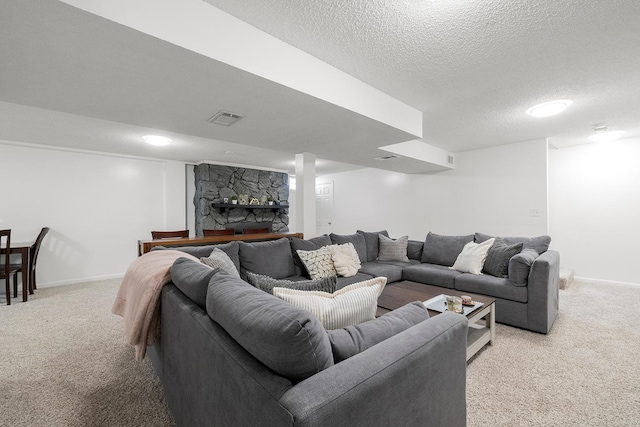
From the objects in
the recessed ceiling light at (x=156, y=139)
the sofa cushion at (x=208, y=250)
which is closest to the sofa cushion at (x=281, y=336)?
the sofa cushion at (x=208, y=250)

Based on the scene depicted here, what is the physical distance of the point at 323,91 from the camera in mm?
2139

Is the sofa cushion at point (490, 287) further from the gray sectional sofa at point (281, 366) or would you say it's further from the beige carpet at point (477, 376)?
the gray sectional sofa at point (281, 366)

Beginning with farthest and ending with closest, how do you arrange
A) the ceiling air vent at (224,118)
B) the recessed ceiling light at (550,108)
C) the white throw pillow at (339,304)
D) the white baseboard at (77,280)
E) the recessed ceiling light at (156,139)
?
the white baseboard at (77,280), the recessed ceiling light at (156,139), the recessed ceiling light at (550,108), the ceiling air vent at (224,118), the white throw pillow at (339,304)

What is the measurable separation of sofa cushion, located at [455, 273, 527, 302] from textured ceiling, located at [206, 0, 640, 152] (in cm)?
187

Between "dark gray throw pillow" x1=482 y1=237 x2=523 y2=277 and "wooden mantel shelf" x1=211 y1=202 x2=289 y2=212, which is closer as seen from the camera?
"dark gray throw pillow" x1=482 y1=237 x2=523 y2=277

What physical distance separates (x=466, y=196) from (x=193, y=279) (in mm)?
5033

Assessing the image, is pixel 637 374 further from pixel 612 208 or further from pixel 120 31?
pixel 120 31

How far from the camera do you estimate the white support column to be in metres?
4.06

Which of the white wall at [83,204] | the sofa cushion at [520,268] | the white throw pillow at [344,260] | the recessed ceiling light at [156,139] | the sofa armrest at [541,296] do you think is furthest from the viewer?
the white wall at [83,204]

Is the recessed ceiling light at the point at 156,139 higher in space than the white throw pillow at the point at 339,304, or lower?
higher

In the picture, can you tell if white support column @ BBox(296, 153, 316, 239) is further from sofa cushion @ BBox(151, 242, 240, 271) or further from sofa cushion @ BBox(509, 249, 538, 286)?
sofa cushion @ BBox(509, 249, 538, 286)

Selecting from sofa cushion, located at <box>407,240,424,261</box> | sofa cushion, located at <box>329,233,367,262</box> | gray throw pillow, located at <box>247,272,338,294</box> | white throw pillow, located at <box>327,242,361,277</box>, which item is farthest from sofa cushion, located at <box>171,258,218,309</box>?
sofa cushion, located at <box>407,240,424,261</box>

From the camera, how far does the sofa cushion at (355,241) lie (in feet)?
12.3

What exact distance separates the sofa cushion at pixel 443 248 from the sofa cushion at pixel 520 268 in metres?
0.87
